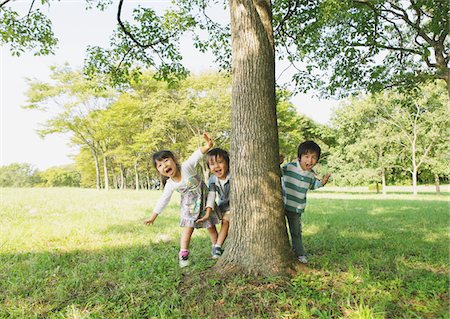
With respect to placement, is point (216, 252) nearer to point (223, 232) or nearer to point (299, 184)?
point (223, 232)

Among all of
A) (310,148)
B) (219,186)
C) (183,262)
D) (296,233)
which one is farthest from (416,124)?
(183,262)

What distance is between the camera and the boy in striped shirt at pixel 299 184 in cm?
379

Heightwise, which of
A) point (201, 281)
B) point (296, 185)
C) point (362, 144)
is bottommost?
point (201, 281)

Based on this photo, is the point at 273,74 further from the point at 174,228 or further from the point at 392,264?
the point at 174,228

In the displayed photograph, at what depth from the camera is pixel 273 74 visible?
338 cm

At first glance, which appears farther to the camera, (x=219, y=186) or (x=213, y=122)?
(x=213, y=122)

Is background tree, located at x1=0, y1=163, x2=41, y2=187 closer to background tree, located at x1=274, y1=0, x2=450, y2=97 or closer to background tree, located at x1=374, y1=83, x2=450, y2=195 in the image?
background tree, located at x1=374, y1=83, x2=450, y2=195

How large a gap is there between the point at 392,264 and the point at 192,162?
8.81ft

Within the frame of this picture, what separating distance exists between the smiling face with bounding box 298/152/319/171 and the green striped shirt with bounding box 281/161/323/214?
59mm

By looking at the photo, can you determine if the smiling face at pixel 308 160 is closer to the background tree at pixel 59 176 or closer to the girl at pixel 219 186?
the girl at pixel 219 186

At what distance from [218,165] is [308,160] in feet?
3.61

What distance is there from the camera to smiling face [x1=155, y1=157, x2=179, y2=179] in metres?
3.82

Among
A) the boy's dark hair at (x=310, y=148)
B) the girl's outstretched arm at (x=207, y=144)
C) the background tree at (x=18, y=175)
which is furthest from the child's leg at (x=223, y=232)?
the background tree at (x=18, y=175)

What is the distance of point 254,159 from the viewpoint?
321 cm
